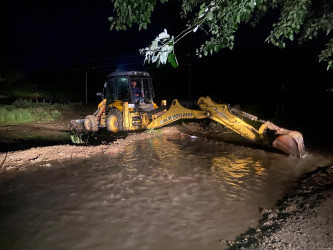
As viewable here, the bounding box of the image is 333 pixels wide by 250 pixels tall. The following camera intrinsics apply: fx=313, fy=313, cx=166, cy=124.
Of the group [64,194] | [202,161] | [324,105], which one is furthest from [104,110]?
[324,105]

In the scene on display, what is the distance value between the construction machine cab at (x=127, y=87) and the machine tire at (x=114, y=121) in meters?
0.68

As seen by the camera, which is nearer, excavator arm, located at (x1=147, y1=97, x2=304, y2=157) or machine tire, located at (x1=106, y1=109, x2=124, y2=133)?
excavator arm, located at (x1=147, y1=97, x2=304, y2=157)

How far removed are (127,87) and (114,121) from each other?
1683 mm

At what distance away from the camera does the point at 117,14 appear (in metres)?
3.97

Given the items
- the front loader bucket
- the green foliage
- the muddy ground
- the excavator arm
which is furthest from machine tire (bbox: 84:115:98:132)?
the green foliage

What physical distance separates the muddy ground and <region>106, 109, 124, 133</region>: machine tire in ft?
4.04

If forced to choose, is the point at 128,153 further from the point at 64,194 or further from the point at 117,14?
the point at 117,14

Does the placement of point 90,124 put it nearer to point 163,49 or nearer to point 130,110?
point 130,110

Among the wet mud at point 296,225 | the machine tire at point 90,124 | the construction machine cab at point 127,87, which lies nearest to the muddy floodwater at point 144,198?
the wet mud at point 296,225

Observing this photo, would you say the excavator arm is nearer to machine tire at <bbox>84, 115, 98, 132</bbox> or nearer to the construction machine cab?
the construction machine cab

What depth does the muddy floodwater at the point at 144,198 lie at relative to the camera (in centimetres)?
476

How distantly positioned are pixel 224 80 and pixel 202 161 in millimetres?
38623

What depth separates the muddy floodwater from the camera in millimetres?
4758

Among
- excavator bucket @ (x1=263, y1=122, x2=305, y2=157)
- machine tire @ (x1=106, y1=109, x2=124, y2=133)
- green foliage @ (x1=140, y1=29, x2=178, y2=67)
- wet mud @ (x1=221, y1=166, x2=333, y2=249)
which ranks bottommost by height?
wet mud @ (x1=221, y1=166, x2=333, y2=249)
